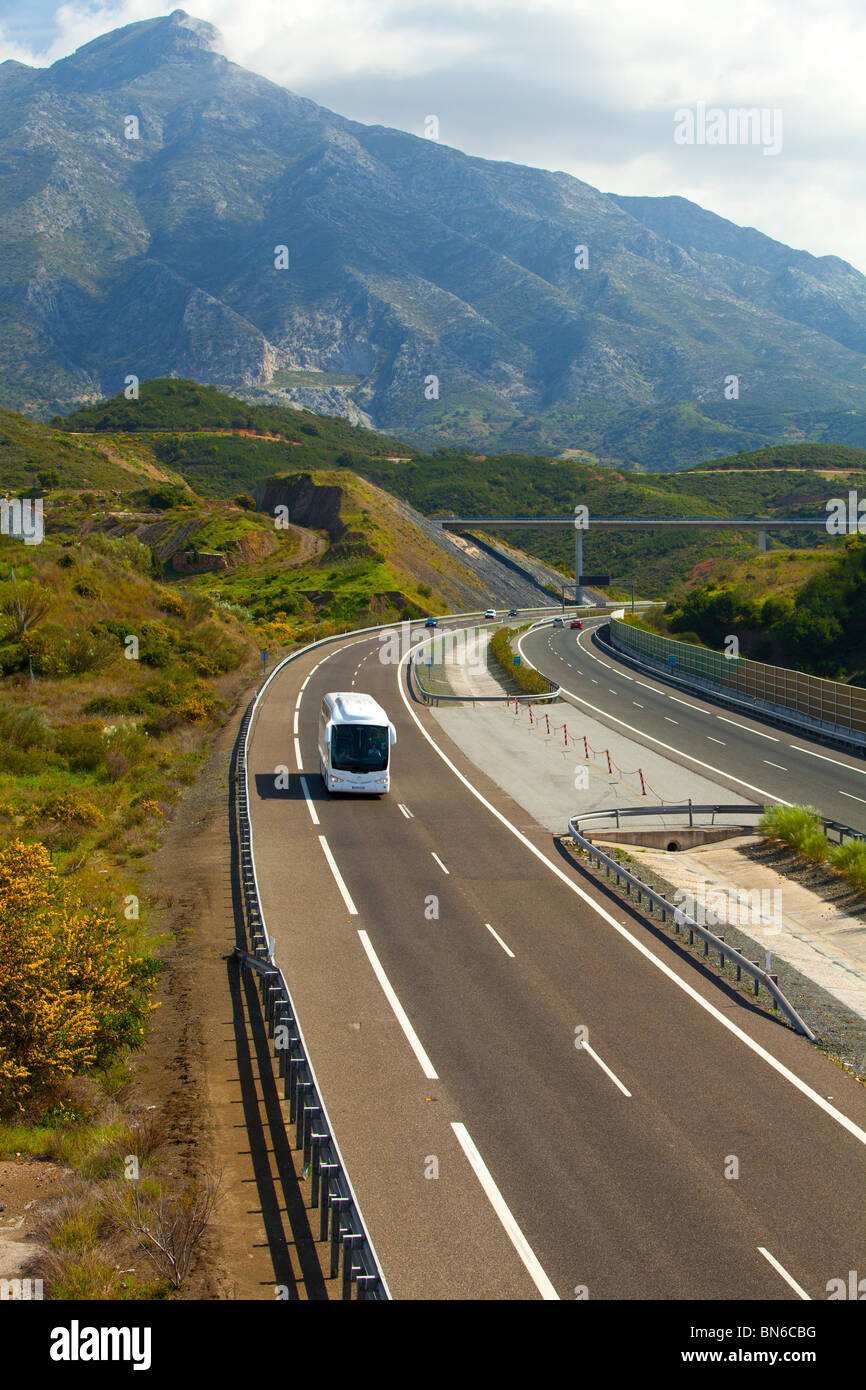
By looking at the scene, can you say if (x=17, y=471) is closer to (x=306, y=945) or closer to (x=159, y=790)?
(x=159, y=790)

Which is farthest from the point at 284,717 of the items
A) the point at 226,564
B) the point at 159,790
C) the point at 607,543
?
the point at 607,543

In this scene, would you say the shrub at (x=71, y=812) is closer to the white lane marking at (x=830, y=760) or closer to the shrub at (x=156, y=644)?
the shrub at (x=156, y=644)

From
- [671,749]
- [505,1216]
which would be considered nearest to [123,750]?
[671,749]

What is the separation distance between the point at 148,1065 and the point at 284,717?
93.4ft

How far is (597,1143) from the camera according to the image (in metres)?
12.3

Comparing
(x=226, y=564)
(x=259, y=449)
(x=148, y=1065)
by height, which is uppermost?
(x=259, y=449)

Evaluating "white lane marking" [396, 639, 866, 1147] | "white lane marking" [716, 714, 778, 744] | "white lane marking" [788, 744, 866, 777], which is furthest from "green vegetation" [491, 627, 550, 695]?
"white lane marking" [396, 639, 866, 1147]

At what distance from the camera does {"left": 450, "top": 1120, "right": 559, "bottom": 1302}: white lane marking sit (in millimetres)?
9711

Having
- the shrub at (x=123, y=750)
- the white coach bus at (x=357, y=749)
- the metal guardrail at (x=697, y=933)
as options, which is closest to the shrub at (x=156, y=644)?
the shrub at (x=123, y=750)

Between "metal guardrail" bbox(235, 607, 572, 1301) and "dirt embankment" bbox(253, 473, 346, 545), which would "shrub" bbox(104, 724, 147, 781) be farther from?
"dirt embankment" bbox(253, 473, 346, 545)

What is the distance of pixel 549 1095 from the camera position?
1351 cm

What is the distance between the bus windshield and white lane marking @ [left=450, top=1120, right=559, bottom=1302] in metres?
17.7

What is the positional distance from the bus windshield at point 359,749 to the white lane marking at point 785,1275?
20.6 metres
